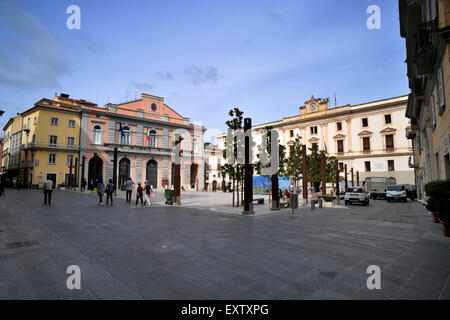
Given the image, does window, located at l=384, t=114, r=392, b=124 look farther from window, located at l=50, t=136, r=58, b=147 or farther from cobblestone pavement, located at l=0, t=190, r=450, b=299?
window, located at l=50, t=136, r=58, b=147

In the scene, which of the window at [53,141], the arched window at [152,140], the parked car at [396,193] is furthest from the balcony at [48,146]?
the parked car at [396,193]

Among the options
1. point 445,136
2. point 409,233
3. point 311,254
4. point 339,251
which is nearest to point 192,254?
point 311,254

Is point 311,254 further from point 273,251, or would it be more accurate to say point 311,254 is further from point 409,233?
point 409,233

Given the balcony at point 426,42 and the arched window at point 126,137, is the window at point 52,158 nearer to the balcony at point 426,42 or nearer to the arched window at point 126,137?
the arched window at point 126,137

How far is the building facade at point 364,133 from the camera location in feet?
130

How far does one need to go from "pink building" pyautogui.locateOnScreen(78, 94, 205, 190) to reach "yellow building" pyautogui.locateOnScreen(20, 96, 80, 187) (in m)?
2.19

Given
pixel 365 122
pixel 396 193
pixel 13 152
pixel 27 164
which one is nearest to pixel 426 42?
pixel 396 193

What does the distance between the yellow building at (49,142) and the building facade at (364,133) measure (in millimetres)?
31202

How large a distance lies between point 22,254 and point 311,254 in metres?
6.09

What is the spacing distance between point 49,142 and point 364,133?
53613 millimetres

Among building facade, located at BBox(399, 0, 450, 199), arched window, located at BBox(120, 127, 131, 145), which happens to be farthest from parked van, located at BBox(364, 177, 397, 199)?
arched window, located at BBox(120, 127, 131, 145)

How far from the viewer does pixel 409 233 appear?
791cm

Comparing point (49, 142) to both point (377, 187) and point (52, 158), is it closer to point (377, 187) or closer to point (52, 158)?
point (52, 158)

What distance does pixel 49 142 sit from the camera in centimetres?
3897
